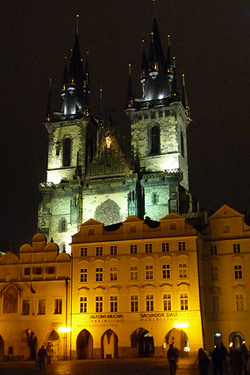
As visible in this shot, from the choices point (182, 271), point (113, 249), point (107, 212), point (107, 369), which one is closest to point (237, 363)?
point (107, 369)

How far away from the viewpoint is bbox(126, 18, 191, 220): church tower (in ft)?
226

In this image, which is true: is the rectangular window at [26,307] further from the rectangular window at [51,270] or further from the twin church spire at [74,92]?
the twin church spire at [74,92]

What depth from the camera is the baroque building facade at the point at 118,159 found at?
69500 millimetres

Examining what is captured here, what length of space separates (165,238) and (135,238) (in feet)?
8.57

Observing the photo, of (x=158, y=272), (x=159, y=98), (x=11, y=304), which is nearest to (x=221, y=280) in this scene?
(x=158, y=272)

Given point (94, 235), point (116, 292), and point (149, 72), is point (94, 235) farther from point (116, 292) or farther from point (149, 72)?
point (149, 72)

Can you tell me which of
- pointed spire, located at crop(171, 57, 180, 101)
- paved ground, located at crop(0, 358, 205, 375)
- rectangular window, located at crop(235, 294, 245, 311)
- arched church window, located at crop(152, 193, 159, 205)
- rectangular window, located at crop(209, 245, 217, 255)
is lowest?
paved ground, located at crop(0, 358, 205, 375)

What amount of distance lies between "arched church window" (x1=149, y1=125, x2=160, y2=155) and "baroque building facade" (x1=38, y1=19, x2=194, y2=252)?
0.13 meters

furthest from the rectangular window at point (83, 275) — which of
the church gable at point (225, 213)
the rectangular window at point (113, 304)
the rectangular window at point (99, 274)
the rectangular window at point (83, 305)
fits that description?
the church gable at point (225, 213)

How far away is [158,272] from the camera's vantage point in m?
48.0

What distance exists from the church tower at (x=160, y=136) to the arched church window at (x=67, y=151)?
914cm

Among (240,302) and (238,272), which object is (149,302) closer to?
(240,302)

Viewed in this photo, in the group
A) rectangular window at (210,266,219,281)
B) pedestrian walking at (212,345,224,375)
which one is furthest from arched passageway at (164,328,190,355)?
pedestrian walking at (212,345,224,375)

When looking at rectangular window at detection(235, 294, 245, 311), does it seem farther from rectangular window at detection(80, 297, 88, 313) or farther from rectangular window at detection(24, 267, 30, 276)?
rectangular window at detection(24, 267, 30, 276)
